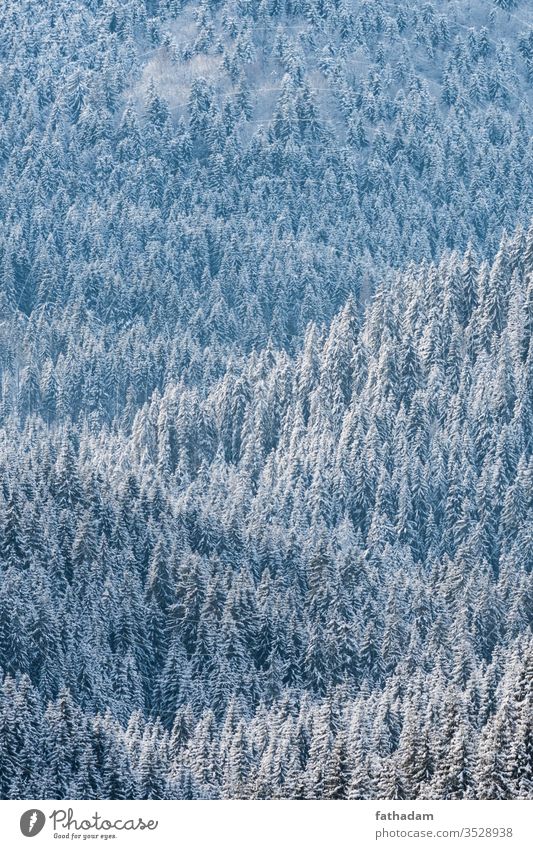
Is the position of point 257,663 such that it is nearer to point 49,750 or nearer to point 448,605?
point 448,605

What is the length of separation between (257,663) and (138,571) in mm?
18488

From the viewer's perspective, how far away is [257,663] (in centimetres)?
17462

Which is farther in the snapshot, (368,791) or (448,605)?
(448,605)

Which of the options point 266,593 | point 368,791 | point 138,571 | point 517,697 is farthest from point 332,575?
point 368,791

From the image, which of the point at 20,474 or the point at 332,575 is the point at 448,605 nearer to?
the point at 332,575

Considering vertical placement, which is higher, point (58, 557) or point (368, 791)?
point (368, 791)

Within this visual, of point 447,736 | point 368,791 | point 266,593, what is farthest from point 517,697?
point 266,593

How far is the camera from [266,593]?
7249 inches

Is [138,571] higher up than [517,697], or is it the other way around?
[517,697]
